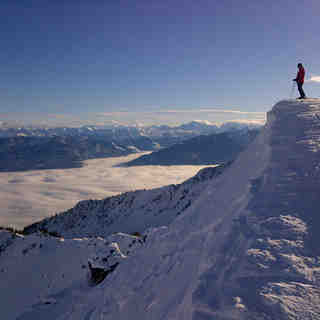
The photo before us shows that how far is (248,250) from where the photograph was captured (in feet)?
16.4

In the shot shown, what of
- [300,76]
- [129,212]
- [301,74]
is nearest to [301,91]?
[300,76]

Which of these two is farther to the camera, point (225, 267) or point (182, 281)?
point (182, 281)

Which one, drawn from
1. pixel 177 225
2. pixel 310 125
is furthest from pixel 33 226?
pixel 310 125

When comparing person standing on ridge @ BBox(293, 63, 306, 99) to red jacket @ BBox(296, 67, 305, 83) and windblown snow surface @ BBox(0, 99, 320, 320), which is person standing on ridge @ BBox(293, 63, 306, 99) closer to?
red jacket @ BBox(296, 67, 305, 83)

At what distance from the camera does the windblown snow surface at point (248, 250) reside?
4148 mm

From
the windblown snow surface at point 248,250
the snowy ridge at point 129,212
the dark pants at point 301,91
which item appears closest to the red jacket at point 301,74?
the dark pants at point 301,91

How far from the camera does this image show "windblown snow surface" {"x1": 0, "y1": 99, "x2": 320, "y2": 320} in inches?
163

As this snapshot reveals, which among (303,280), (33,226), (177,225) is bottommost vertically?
(33,226)

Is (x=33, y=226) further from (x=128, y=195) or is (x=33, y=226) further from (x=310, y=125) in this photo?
(x=310, y=125)

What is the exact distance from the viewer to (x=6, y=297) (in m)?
17.2

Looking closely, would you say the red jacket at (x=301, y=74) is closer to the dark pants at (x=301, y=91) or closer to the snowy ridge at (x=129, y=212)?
the dark pants at (x=301, y=91)

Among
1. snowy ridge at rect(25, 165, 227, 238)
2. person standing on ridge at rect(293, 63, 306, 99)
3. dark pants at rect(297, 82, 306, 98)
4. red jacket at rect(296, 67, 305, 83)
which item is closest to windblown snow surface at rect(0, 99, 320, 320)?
dark pants at rect(297, 82, 306, 98)

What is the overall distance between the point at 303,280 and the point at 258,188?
3.06 meters

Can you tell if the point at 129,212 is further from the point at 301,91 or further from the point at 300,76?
the point at 300,76
